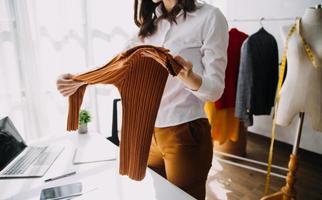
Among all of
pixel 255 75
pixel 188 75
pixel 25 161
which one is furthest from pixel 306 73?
pixel 25 161

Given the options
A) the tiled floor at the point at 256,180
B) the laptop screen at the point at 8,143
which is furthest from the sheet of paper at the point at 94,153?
the tiled floor at the point at 256,180

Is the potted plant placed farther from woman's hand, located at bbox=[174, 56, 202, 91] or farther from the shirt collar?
woman's hand, located at bbox=[174, 56, 202, 91]

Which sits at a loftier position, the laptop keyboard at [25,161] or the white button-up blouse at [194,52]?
the white button-up blouse at [194,52]

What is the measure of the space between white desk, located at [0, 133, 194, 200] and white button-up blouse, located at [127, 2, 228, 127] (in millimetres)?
262

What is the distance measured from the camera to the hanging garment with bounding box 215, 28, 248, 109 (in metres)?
2.45

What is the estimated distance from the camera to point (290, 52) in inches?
68.9

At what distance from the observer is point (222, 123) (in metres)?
2.56

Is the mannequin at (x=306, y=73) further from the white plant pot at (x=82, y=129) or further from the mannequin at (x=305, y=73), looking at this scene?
the white plant pot at (x=82, y=129)

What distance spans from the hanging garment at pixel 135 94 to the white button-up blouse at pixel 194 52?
0.22 metres

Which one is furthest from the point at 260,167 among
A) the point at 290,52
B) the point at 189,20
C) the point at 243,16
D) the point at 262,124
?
the point at 189,20

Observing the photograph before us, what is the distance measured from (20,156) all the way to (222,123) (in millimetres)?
1829

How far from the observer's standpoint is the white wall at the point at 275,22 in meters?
2.82

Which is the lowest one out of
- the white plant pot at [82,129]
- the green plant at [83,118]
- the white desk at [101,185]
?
the white desk at [101,185]

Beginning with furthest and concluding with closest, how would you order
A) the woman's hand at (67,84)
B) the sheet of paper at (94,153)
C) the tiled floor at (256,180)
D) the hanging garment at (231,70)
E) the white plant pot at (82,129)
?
the hanging garment at (231,70) < the tiled floor at (256,180) < the white plant pot at (82,129) < the sheet of paper at (94,153) < the woman's hand at (67,84)
